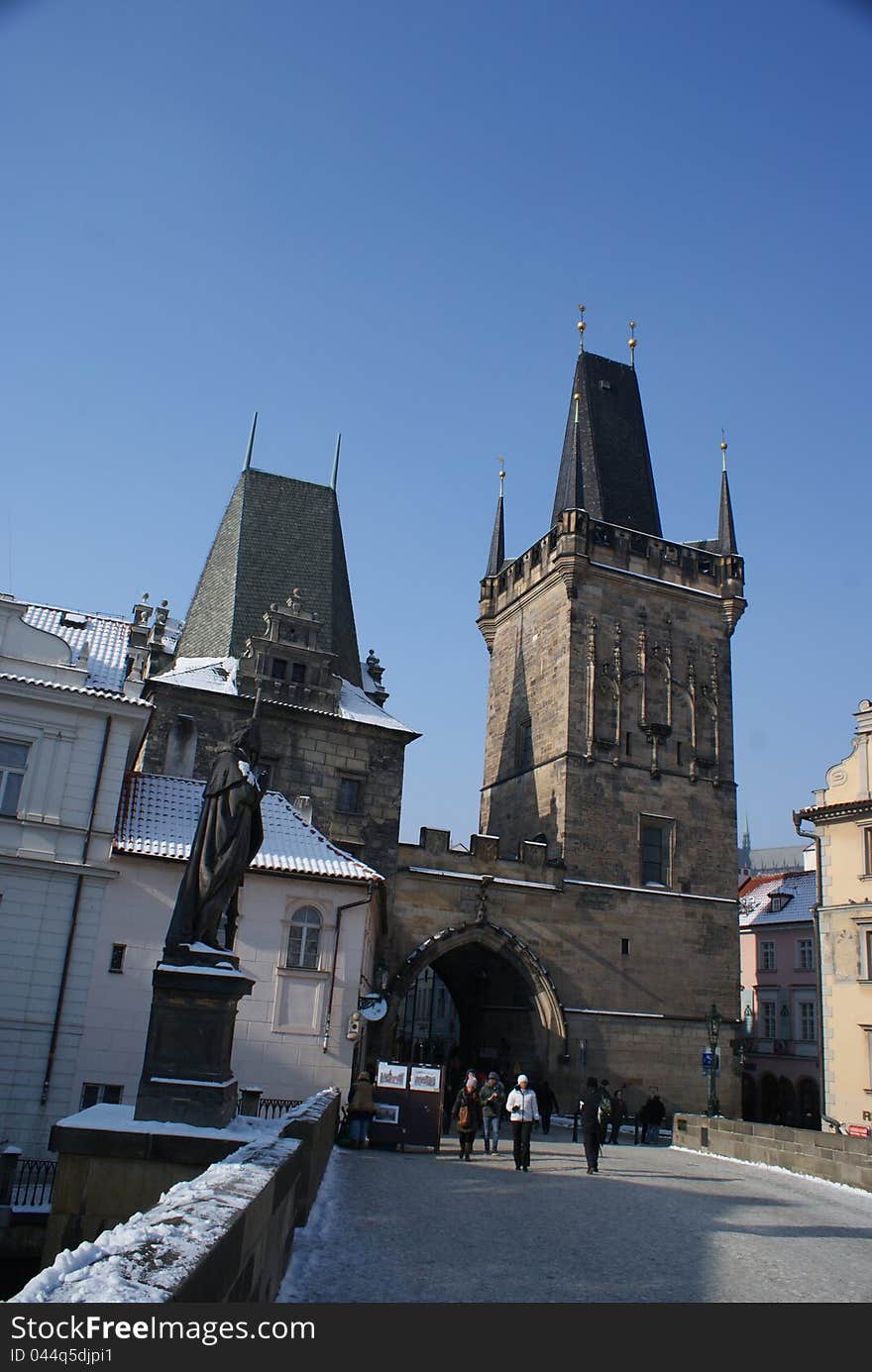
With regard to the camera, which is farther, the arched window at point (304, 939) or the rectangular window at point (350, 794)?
the rectangular window at point (350, 794)

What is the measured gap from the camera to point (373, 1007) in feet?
62.8

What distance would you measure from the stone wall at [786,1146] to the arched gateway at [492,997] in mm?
6612

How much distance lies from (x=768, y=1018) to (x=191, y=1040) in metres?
37.3

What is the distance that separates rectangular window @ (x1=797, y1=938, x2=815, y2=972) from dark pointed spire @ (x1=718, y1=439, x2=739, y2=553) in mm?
15371

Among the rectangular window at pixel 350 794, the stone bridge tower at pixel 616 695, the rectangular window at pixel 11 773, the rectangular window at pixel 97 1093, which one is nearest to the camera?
the rectangular window at pixel 97 1093

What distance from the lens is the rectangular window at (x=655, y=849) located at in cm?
3030

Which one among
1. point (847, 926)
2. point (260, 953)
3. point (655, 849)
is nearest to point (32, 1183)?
point (260, 953)

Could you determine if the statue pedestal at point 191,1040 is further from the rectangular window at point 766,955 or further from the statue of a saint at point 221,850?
the rectangular window at point 766,955

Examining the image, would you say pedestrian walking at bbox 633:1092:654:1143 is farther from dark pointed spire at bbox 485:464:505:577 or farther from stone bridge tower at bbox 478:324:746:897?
dark pointed spire at bbox 485:464:505:577

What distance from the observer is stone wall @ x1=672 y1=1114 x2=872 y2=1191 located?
48.1 ft

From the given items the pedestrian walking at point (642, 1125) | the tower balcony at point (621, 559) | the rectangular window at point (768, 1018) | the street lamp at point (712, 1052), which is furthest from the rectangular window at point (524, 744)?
the rectangular window at point (768, 1018)

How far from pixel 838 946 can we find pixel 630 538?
46.3 feet

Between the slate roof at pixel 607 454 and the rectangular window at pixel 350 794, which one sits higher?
the slate roof at pixel 607 454

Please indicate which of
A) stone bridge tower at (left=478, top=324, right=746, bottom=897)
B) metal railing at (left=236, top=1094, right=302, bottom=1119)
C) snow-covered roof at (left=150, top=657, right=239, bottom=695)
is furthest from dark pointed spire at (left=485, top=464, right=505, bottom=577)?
metal railing at (left=236, top=1094, right=302, bottom=1119)
